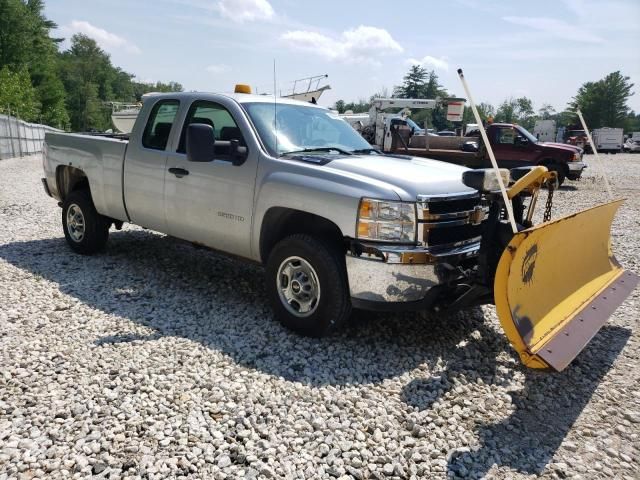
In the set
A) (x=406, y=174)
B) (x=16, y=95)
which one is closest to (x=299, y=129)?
(x=406, y=174)

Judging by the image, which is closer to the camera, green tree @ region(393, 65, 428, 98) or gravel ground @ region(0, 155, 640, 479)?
gravel ground @ region(0, 155, 640, 479)

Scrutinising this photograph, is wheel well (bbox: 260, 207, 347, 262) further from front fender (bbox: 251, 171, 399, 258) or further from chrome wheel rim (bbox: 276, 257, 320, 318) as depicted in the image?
chrome wheel rim (bbox: 276, 257, 320, 318)

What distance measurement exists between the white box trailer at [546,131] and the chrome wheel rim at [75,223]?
1950 inches

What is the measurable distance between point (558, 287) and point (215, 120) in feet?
11.4

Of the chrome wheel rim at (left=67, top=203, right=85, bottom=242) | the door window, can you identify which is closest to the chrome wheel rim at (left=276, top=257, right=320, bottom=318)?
the chrome wheel rim at (left=67, top=203, right=85, bottom=242)

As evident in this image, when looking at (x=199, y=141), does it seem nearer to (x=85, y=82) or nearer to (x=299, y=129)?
(x=299, y=129)

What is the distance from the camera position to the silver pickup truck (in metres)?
3.87

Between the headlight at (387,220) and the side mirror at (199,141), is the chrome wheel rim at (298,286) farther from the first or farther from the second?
the side mirror at (199,141)

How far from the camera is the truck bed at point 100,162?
6.00 m

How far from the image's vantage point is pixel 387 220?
3.87 metres

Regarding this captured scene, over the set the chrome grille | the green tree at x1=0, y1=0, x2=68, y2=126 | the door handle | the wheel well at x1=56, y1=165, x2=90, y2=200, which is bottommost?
the wheel well at x1=56, y1=165, x2=90, y2=200

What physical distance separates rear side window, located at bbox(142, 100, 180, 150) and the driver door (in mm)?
253

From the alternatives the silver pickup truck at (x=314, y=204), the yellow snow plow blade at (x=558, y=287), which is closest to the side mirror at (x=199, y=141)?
the silver pickup truck at (x=314, y=204)

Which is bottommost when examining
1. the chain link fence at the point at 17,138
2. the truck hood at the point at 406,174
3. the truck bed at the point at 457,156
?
the chain link fence at the point at 17,138
